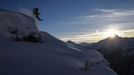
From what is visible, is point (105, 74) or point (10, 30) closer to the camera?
point (105, 74)

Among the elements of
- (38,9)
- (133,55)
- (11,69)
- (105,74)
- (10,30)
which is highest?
(38,9)

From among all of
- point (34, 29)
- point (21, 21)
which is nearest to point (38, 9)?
point (34, 29)

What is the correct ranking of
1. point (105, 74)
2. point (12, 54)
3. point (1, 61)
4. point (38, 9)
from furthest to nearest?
point (38, 9) → point (105, 74) → point (12, 54) → point (1, 61)

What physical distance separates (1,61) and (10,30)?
453cm

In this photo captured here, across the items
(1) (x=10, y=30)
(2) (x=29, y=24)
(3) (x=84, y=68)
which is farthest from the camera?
(2) (x=29, y=24)

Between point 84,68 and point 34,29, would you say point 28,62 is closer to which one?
point 84,68

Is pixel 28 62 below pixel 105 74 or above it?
above

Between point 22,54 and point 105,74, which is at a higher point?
point 22,54

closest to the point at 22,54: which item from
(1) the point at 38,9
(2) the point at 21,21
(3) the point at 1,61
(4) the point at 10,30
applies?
(3) the point at 1,61

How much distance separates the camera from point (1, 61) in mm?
7246

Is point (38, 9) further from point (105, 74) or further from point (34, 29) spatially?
point (105, 74)

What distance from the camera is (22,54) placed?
8.31 meters

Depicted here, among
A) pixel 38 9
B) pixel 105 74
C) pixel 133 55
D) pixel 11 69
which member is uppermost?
pixel 38 9

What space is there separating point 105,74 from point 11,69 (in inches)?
174
